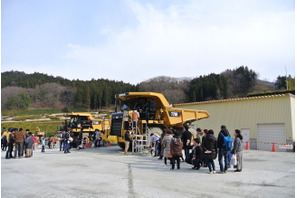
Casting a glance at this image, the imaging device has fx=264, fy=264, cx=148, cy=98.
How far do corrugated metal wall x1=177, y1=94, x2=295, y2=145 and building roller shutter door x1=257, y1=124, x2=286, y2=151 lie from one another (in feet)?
1.05

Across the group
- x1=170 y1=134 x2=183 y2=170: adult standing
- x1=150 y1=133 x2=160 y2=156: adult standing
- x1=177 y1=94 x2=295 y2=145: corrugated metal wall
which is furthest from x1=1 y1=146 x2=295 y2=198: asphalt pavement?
x1=177 y1=94 x2=295 y2=145: corrugated metal wall

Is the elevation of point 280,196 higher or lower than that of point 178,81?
lower

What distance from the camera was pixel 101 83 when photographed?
330 feet

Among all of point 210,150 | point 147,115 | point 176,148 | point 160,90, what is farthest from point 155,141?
point 160,90

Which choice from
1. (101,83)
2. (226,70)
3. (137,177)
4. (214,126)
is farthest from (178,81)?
(137,177)

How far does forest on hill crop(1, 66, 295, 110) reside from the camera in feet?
216

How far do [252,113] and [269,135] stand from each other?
2150 millimetres

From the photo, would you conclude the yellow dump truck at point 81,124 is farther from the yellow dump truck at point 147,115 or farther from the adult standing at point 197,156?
the adult standing at point 197,156

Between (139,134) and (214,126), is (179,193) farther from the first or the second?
(214,126)

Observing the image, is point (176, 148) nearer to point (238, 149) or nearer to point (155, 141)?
point (238, 149)

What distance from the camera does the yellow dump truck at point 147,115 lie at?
1418cm

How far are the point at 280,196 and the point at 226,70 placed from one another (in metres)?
78.3

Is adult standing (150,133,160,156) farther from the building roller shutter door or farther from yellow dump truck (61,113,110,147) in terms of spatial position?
the building roller shutter door

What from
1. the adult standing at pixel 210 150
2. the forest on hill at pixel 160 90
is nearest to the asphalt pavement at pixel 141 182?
the adult standing at pixel 210 150
